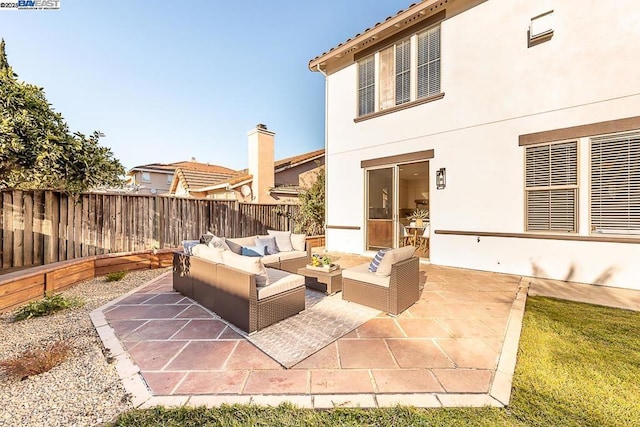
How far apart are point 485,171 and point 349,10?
818 centimetres

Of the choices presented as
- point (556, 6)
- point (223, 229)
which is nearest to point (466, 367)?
point (556, 6)

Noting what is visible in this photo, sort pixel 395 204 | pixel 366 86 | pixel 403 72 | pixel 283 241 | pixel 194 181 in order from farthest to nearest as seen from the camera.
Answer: pixel 194 181 < pixel 366 86 < pixel 395 204 < pixel 403 72 < pixel 283 241

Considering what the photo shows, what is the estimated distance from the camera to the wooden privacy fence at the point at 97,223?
544 cm

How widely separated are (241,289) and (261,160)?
370 inches

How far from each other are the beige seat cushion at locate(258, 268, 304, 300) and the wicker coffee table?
0.92m

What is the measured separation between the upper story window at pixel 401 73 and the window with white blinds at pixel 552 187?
302cm

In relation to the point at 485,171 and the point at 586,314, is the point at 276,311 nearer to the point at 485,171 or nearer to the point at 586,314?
the point at 586,314

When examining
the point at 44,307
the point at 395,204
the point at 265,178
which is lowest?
the point at 44,307

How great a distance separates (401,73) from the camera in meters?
7.77

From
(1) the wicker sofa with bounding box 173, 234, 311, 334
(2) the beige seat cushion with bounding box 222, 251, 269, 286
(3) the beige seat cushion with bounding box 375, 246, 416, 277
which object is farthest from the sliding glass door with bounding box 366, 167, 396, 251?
(2) the beige seat cushion with bounding box 222, 251, 269, 286

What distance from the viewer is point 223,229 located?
9.12m

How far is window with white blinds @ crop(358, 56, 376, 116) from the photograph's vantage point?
27.5ft

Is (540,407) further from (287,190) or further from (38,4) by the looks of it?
(287,190)

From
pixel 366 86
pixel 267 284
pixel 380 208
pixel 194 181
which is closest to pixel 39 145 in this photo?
pixel 267 284
